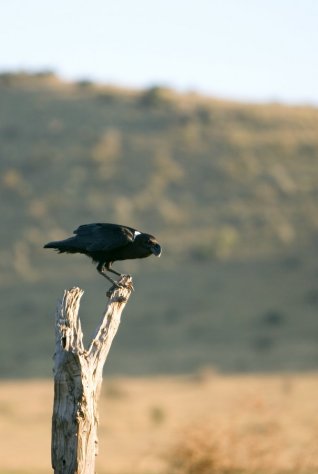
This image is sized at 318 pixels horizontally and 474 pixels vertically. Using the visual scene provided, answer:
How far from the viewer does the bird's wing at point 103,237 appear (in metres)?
10.3

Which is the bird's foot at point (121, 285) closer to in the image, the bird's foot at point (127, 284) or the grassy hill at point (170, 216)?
the bird's foot at point (127, 284)

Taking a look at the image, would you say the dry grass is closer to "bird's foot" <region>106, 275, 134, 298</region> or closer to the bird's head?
the bird's head

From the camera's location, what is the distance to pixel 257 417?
24391mm

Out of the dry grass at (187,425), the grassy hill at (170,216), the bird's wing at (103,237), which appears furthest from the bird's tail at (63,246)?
the grassy hill at (170,216)

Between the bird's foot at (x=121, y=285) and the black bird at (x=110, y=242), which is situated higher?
the black bird at (x=110, y=242)

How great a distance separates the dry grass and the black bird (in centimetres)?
846

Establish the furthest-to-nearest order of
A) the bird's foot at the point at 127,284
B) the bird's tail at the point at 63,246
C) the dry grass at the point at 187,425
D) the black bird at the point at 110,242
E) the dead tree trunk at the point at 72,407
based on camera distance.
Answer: the dry grass at the point at 187,425
the black bird at the point at 110,242
the bird's tail at the point at 63,246
the bird's foot at the point at 127,284
the dead tree trunk at the point at 72,407

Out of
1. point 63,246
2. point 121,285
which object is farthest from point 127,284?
point 63,246

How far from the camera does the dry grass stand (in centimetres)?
1891

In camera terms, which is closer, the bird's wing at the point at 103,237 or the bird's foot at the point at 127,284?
the bird's foot at the point at 127,284

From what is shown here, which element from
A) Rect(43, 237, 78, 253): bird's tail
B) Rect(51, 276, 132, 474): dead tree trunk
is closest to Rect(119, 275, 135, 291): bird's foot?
Rect(43, 237, 78, 253): bird's tail

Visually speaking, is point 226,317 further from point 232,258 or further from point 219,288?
point 232,258

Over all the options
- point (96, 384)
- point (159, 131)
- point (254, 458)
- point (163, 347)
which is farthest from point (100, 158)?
point (96, 384)

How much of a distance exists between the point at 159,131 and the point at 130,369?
2379 cm
